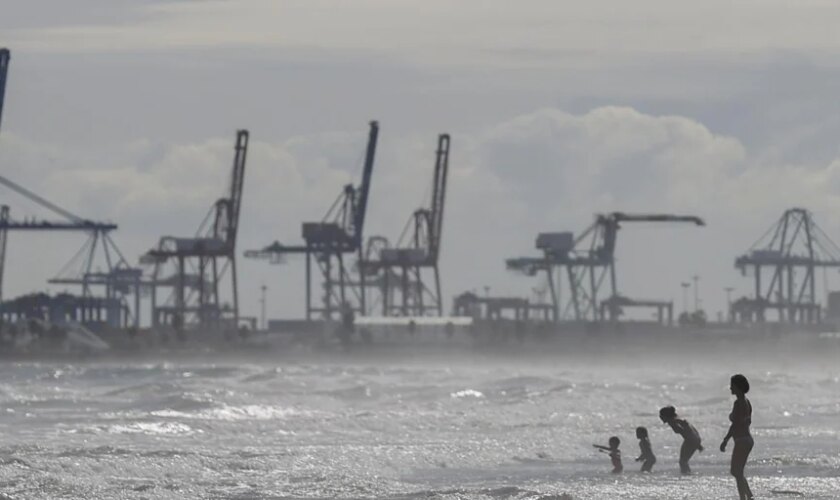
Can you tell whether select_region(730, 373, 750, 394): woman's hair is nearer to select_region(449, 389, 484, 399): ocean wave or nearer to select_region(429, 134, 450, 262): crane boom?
select_region(449, 389, 484, 399): ocean wave

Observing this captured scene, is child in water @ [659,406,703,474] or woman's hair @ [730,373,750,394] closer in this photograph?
woman's hair @ [730,373,750,394]

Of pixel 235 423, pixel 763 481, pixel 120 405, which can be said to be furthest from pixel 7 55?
pixel 763 481

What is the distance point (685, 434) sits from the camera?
23.1m

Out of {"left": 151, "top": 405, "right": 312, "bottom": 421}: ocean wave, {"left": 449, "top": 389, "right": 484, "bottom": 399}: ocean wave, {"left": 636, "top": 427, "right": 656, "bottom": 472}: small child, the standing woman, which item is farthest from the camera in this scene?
{"left": 449, "top": 389, "right": 484, "bottom": 399}: ocean wave

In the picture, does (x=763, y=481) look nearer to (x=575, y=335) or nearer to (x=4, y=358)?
(x=4, y=358)

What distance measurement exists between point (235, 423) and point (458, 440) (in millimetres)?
8258

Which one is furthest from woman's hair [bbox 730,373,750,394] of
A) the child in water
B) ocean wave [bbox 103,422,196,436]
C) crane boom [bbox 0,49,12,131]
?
crane boom [bbox 0,49,12,131]

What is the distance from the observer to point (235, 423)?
40.5 meters

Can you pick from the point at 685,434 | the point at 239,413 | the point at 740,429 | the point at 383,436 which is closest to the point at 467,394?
the point at 239,413

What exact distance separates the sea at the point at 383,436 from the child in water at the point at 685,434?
14.2 inches

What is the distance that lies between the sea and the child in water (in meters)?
0.36

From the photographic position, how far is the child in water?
2258 cm

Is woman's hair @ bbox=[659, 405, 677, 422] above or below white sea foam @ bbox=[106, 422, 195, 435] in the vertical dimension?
above

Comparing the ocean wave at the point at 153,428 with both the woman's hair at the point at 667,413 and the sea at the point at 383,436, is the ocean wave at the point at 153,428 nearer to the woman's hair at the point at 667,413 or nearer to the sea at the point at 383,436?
the sea at the point at 383,436
